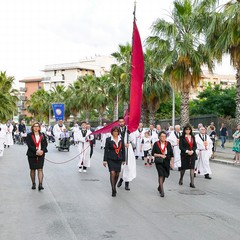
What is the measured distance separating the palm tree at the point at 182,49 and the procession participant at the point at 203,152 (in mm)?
13306

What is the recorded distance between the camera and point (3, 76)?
2378 inches

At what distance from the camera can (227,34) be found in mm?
22266

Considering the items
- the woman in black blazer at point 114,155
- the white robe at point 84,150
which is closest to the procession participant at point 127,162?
the woman in black blazer at point 114,155

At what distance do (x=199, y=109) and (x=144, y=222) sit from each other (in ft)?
149

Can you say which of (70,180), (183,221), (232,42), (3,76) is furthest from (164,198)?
(3,76)

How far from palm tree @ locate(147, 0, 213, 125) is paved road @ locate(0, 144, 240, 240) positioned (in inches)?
560

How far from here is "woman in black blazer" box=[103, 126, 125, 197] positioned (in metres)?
10.8

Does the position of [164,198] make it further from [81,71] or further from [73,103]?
[81,71]

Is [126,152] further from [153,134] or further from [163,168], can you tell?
[153,134]

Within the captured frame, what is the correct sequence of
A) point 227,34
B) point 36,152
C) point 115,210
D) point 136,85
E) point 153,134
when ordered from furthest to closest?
point 227,34, point 153,134, point 136,85, point 36,152, point 115,210

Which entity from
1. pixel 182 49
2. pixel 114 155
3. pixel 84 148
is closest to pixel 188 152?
pixel 114 155

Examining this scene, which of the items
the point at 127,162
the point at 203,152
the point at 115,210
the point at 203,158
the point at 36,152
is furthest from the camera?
the point at 203,152

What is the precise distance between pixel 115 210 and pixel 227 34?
15.4 m

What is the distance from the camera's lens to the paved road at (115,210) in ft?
23.3
